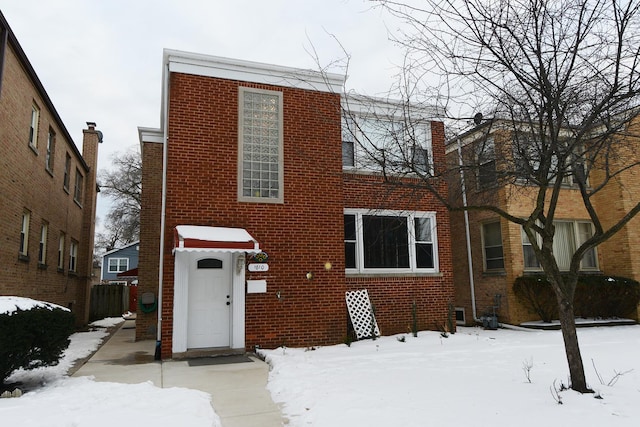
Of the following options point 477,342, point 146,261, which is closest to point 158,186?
point 146,261

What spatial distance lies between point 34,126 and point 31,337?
26.9ft

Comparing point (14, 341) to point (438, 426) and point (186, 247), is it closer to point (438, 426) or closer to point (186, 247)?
point (186, 247)

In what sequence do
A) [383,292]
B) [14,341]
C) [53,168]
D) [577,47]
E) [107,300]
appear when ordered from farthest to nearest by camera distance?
[107,300], [53,168], [383,292], [14,341], [577,47]


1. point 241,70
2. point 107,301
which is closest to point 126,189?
point 107,301

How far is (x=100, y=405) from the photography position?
5609mm

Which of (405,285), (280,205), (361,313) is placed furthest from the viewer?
(405,285)

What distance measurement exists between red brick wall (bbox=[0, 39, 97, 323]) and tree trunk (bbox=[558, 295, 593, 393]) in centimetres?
1096

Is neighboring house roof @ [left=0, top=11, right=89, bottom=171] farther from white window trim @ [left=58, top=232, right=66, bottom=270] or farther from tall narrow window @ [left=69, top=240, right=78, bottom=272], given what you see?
tall narrow window @ [left=69, top=240, right=78, bottom=272]

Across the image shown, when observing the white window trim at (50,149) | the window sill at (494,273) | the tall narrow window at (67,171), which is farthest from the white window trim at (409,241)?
the tall narrow window at (67,171)

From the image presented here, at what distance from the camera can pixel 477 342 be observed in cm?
1016

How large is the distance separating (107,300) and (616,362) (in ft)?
70.8

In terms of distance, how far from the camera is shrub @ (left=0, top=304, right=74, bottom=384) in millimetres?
6160

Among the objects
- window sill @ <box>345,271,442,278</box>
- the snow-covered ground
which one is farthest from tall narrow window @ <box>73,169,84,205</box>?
window sill @ <box>345,271,442,278</box>

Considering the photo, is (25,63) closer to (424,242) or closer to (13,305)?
(13,305)
